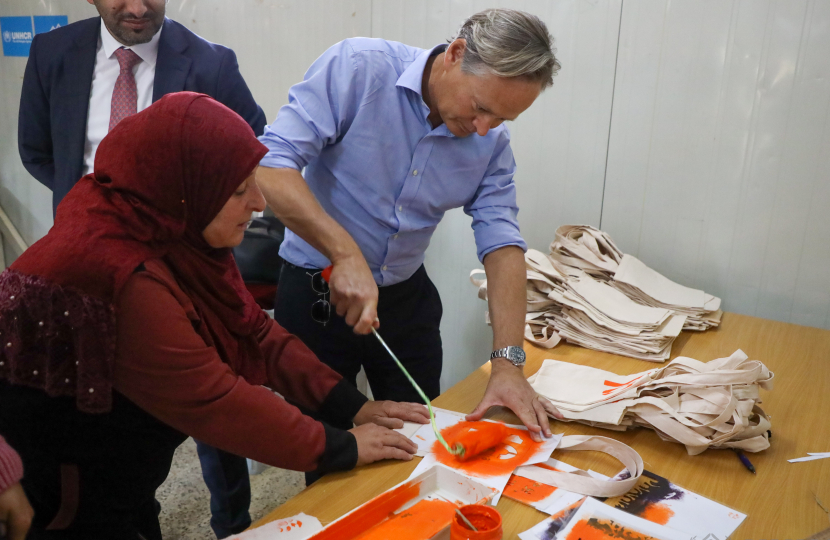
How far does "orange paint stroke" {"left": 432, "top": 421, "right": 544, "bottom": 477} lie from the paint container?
21 cm

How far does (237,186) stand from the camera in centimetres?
112

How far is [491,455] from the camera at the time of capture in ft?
4.10

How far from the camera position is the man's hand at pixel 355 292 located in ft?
4.15

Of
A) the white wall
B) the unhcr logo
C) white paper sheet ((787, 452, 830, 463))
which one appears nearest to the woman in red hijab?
white paper sheet ((787, 452, 830, 463))

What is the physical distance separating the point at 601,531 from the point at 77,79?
73.9 inches

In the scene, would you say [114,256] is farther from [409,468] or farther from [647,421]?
[647,421]

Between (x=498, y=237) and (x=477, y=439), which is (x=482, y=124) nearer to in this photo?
(x=498, y=237)

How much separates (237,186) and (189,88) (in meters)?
0.98

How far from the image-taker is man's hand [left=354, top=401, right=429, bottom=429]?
52.4 inches

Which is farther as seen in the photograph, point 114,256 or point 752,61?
point 752,61

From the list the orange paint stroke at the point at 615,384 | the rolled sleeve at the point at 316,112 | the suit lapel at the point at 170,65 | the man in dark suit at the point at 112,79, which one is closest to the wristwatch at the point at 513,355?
the orange paint stroke at the point at 615,384

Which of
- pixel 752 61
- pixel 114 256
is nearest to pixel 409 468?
pixel 114 256

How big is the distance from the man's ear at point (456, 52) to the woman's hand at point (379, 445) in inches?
32.0

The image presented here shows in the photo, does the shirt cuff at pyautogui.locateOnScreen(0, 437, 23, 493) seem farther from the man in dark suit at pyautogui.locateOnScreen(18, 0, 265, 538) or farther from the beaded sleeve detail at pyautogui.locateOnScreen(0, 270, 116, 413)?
the man in dark suit at pyautogui.locateOnScreen(18, 0, 265, 538)
